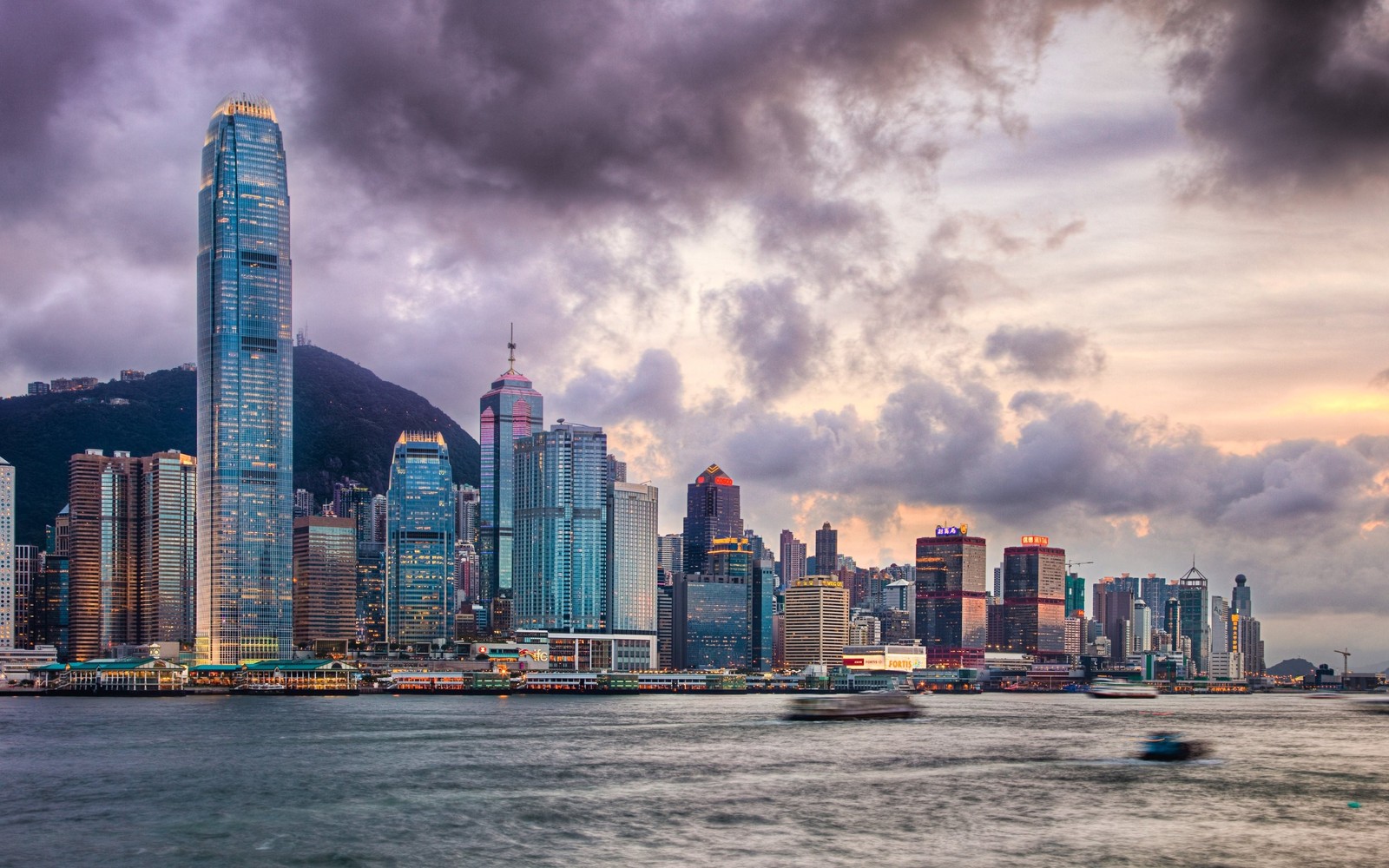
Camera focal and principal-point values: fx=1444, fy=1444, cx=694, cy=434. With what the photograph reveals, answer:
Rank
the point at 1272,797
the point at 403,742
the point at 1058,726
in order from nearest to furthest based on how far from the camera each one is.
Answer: the point at 1272,797, the point at 403,742, the point at 1058,726

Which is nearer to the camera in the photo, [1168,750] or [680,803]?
[680,803]

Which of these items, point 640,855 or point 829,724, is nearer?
point 640,855

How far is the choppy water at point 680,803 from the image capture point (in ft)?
256

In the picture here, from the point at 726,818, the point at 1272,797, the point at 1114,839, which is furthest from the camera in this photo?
the point at 1272,797

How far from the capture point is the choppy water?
78.1m

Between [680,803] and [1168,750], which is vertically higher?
[680,803]

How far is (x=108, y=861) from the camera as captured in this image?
76.1m

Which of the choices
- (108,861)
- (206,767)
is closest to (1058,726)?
(206,767)

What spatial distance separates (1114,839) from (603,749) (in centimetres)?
6910

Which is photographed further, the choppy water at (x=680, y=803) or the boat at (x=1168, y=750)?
the boat at (x=1168, y=750)

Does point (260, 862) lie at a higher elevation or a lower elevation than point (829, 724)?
higher

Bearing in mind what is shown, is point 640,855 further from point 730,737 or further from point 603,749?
point 730,737

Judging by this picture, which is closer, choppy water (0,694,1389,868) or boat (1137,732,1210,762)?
choppy water (0,694,1389,868)

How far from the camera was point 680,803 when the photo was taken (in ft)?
315
